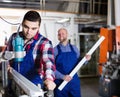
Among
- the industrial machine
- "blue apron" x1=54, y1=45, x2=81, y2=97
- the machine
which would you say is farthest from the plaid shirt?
the industrial machine

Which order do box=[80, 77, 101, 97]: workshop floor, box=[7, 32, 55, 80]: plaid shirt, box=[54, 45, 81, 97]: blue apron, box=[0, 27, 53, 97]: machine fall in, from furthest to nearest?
box=[80, 77, 101, 97]: workshop floor, box=[54, 45, 81, 97]: blue apron, box=[7, 32, 55, 80]: plaid shirt, box=[0, 27, 53, 97]: machine

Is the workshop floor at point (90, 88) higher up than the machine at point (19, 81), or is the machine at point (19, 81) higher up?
the machine at point (19, 81)

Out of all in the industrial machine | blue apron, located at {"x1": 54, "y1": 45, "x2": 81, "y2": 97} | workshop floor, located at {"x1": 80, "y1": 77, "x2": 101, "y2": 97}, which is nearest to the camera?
blue apron, located at {"x1": 54, "y1": 45, "x2": 81, "y2": 97}

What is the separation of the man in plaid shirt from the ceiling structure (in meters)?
5.09

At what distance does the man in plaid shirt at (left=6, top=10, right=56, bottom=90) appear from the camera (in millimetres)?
1728

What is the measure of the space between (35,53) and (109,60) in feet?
12.5

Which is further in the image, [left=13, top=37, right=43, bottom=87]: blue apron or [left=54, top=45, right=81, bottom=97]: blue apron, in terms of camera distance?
[left=54, top=45, right=81, bottom=97]: blue apron

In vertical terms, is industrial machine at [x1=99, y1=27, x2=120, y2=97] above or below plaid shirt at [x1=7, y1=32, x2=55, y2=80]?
below

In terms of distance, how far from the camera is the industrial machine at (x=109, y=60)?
5.11m

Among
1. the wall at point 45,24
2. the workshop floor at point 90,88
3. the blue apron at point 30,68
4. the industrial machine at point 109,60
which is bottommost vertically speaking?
the workshop floor at point 90,88

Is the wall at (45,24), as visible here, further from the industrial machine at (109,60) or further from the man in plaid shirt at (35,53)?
the man in plaid shirt at (35,53)

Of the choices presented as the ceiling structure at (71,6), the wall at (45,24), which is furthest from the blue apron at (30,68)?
the ceiling structure at (71,6)

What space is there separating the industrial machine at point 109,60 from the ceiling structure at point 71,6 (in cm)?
197

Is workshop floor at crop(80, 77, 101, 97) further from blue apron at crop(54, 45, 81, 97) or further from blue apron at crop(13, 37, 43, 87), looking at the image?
blue apron at crop(13, 37, 43, 87)
